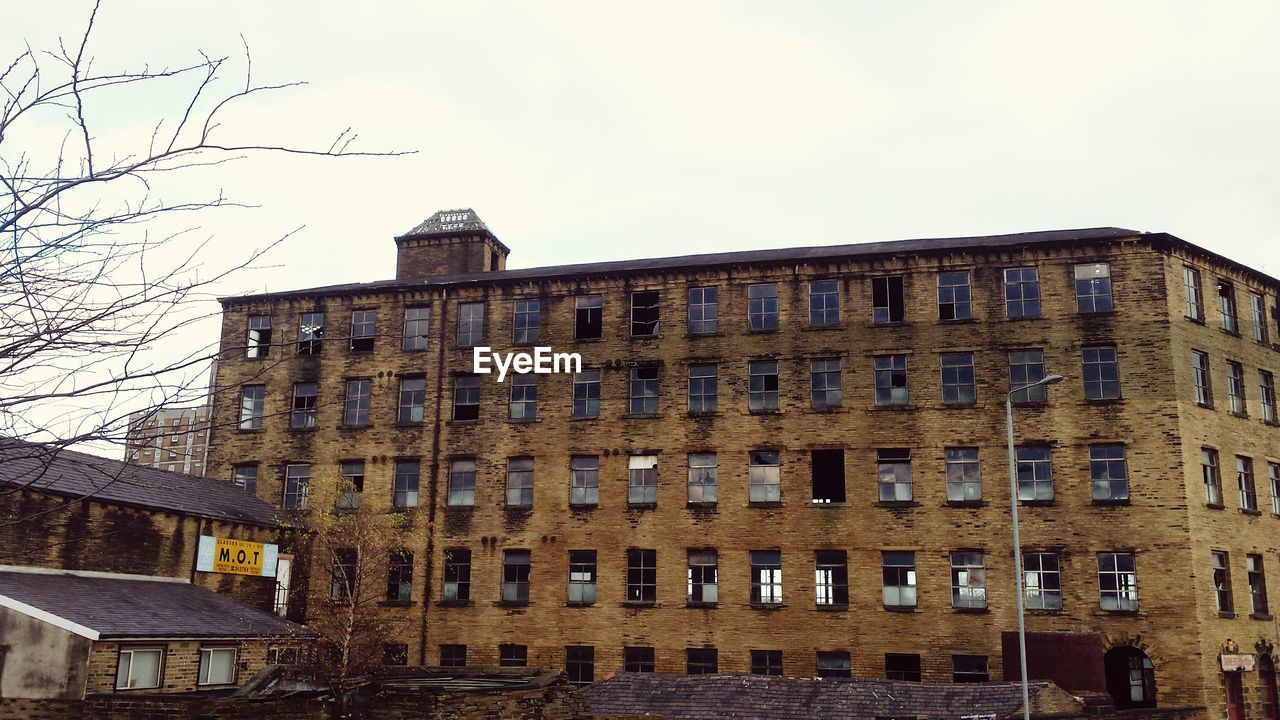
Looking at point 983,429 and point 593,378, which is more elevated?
point 593,378

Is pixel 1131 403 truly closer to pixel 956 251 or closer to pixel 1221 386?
pixel 1221 386

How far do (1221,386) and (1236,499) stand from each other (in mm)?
4021

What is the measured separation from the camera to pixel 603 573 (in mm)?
38531

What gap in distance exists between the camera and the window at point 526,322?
42094 millimetres

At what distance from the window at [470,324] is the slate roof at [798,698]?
59.0 ft

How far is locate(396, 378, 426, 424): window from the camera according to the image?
42.3m

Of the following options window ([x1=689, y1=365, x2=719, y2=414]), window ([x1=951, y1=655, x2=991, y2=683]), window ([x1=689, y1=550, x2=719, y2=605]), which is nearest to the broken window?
window ([x1=689, y1=365, x2=719, y2=414])

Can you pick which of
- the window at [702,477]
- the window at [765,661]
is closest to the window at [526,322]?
the window at [702,477]

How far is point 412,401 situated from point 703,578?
551 inches

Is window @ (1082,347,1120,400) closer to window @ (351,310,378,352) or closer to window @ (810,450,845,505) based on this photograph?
window @ (810,450,845,505)

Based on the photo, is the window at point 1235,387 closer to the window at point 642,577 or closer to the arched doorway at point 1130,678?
the arched doorway at point 1130,678

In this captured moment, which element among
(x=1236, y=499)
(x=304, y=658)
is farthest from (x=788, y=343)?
(x=304, y=658)

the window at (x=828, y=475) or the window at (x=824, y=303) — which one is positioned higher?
the window at (x=824, y=303)

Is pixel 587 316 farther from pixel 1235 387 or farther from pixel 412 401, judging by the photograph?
pixel 1235 387
